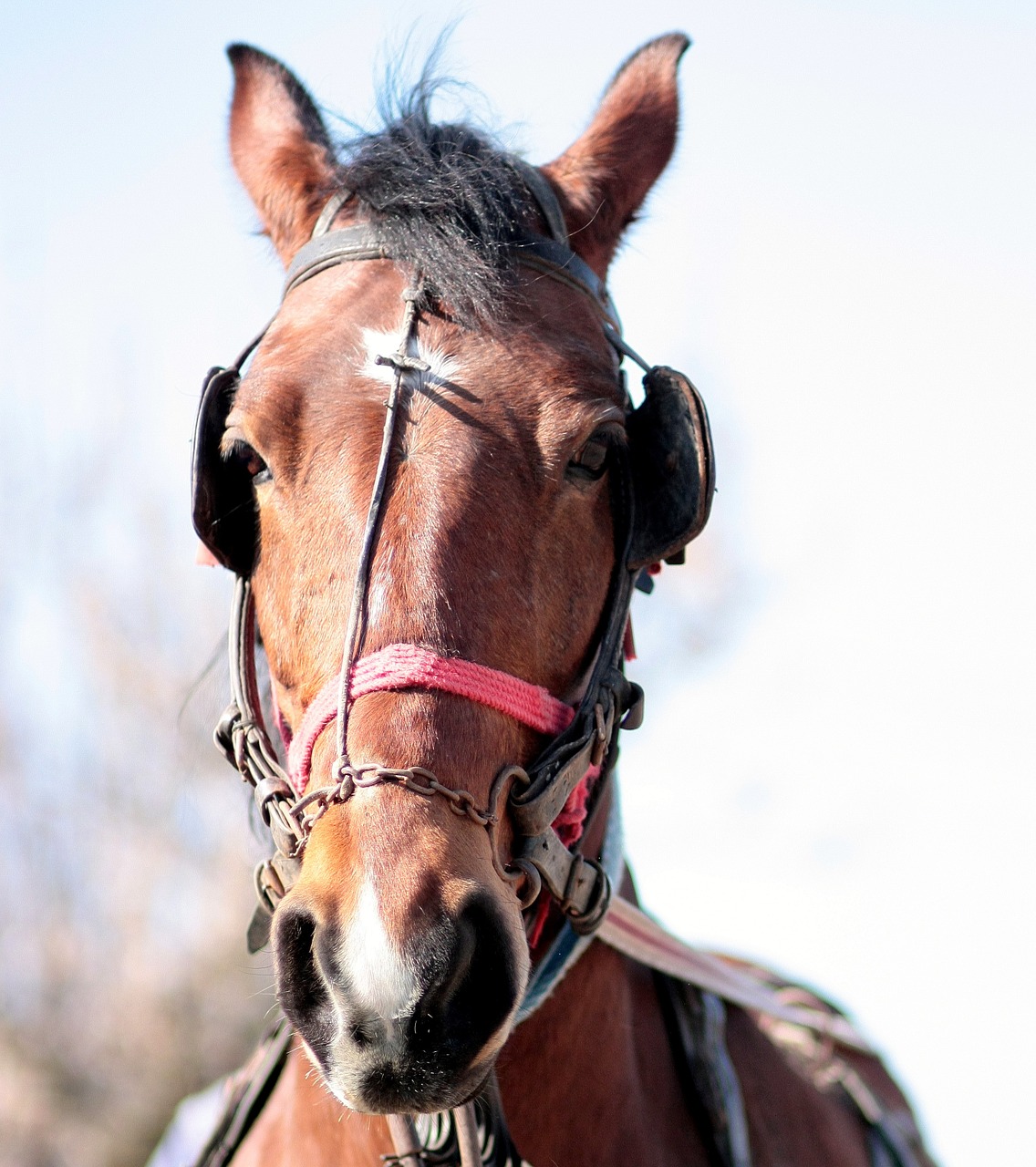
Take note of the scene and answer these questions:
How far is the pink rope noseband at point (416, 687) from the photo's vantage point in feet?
5.90

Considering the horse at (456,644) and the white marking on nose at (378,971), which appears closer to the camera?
the white marking on nose at (378,971)

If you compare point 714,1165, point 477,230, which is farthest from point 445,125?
point 714,1165

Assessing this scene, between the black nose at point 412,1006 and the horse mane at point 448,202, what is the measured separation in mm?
1142

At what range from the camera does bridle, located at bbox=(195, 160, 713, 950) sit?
5.98 feet

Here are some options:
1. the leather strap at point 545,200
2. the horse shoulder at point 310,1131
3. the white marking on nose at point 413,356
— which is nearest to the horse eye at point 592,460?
the white marking on nose at point 413,356

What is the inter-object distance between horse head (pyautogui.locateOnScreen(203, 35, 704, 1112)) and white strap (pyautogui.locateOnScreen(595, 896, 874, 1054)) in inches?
26.8

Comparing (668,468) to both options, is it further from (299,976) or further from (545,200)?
(299,976)

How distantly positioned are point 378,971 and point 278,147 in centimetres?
211

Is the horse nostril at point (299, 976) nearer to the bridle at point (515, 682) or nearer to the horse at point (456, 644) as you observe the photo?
the horse at point (456, 644)

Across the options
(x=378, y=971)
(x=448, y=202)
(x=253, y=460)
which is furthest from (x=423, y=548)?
(x=448, y=202)

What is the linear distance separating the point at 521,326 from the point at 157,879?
10.6m

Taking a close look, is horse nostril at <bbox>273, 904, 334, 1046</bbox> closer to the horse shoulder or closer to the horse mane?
the horse shoulder

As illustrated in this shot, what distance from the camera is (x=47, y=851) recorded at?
11875 mm

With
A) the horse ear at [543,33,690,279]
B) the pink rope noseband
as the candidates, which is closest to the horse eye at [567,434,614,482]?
the pink rope noseband
